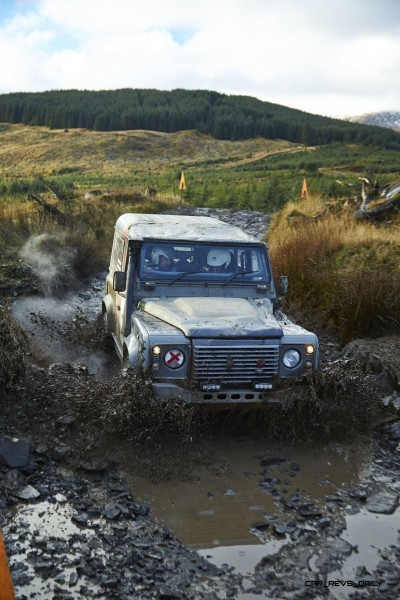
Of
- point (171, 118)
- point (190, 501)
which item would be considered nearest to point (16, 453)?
point (190, 501)

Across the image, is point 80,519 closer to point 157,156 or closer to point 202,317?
point 202,317

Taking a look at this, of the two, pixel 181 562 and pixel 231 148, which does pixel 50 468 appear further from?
pixel 231 148

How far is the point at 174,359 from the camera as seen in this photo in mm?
5211

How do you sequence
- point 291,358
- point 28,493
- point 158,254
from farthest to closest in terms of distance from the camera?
point 158,254 < point 291,358 < point 28,493

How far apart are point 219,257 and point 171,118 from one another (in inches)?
4216

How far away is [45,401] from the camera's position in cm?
607

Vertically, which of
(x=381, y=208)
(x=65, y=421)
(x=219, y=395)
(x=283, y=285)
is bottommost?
(x=65, y=421)

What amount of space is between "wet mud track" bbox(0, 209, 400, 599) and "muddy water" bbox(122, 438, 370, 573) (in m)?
0.01

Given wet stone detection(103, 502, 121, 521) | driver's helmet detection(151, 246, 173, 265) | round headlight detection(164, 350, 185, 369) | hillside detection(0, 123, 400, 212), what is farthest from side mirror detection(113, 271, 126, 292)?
hillside detection(0, 123, 400, 212)

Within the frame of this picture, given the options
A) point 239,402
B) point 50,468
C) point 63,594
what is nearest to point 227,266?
point 239,402

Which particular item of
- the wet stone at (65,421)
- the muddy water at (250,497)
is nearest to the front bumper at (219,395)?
the muddy water at (250,497)

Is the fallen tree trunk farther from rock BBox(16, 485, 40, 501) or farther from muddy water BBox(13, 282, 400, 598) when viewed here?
rock BBox(16, 485, 40, 501)

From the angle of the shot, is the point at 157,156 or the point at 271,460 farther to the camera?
the point at 157,156

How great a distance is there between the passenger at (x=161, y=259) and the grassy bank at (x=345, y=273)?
3096 mm
